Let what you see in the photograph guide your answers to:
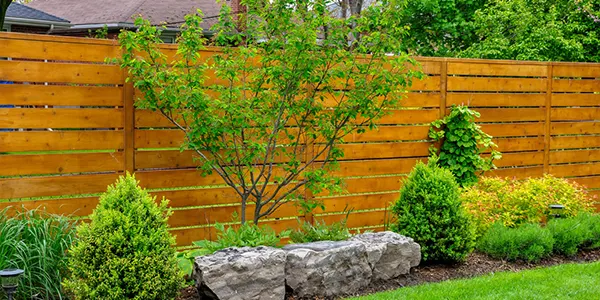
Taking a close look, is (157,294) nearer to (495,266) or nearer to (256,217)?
(256,217)

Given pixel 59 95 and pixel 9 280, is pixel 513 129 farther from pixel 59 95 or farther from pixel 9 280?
pixel 9 280

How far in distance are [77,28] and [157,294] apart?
17.8 meters

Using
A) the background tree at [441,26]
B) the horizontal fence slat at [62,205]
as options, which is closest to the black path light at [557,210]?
the horizontal fence slat at [62,205]

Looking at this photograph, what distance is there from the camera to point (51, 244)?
16.0 ft

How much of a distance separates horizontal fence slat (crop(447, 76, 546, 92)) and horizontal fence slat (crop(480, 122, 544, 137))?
45cm

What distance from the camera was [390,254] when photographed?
579cm

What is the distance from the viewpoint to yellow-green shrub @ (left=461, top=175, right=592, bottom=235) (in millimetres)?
7202

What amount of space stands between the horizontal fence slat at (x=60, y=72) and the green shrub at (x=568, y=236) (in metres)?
4.62

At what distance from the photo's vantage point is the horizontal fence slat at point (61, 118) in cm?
522

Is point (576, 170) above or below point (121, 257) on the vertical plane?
above

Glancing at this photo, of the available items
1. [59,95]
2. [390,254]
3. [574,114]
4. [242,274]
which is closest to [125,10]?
[574,114]

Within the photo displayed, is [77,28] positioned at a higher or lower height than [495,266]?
higher

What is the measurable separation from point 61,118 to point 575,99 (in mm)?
6891

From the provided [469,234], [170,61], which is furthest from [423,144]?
[170,61]
